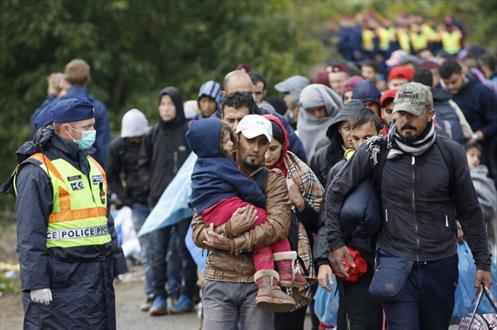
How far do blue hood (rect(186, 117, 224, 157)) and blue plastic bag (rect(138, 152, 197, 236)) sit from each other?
3008mm

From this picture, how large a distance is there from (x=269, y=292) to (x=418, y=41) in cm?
1920

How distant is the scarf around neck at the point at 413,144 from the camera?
6.38 metres

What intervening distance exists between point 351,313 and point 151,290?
159 inches

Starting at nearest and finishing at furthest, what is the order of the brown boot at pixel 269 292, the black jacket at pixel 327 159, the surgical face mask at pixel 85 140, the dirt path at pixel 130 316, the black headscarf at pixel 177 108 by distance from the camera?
the brown boot at pixel 269 292
the surgical face mask at pixel 85 140
the black jacket at pixel 327 159
the dirt path at pixel 130 316
the black headscarf at pixel 177 108

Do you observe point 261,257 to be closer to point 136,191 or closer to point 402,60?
point 136,191

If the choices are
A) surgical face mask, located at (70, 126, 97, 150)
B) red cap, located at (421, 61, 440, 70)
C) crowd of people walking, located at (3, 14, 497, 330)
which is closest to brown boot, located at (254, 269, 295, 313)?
crowd of people walking, located at (3, 14, 497, 330)

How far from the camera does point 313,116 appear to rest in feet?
30.8

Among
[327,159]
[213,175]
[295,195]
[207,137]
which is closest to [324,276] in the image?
[295,195]

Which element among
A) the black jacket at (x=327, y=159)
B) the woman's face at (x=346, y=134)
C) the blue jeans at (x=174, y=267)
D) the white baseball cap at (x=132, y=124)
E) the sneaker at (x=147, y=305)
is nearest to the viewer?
the woman's face at (x=346, y=134)

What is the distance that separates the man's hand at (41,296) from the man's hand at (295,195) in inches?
65.0

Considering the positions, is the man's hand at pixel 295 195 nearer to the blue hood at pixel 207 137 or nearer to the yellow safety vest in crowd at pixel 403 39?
the blue hood at pixel 207 137

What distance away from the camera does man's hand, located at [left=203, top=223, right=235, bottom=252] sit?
6.30 m

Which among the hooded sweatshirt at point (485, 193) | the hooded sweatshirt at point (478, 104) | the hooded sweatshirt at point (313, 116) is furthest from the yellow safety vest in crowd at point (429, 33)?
the hooded sweatshirt at point (313, 116)

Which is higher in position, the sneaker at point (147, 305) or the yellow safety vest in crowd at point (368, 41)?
→ the yellow safety vest in crowd at point (368, 41)
